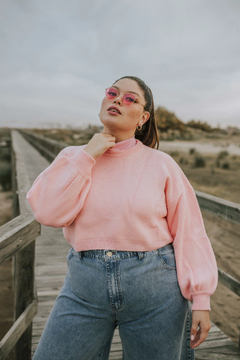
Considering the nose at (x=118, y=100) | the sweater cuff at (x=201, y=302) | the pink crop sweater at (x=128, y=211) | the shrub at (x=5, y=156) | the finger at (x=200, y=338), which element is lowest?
the shrub at (x=5, y=156)

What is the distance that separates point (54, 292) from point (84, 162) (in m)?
2.06

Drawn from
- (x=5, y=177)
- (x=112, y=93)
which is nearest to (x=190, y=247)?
(x=112, y=93)

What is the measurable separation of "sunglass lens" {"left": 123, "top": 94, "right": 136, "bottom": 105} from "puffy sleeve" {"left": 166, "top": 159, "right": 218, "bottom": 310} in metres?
0.38

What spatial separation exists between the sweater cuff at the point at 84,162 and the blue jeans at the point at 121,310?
312 millimetres

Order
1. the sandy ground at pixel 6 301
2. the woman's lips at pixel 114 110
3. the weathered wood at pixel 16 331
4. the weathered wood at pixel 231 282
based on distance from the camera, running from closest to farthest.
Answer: the woman's lips at pixel 114 110 < the weathered wood at pixel 16 331 < the weathered wood at pixel 231 282 < the sandy ground at pixel 6 301

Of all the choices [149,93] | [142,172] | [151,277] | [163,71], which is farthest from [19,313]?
[163,71]

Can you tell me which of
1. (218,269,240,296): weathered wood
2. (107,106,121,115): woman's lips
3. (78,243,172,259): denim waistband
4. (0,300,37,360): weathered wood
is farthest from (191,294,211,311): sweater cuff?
(0,300,37,360): weathered wood

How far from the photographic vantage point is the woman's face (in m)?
1.15

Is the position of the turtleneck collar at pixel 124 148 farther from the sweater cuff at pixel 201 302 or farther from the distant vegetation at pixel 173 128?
the distant vegetation at pixel 173 128

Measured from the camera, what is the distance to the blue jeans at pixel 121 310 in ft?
3.23

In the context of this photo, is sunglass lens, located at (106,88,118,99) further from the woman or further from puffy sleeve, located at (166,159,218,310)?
puffy sleeve, located at (166,159,218,310)

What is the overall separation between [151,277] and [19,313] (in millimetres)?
1158

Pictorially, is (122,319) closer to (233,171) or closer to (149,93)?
(149,93)

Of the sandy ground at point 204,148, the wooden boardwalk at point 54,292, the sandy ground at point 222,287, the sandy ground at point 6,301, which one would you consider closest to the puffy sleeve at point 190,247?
the wooden boardwalk at point 54,292
